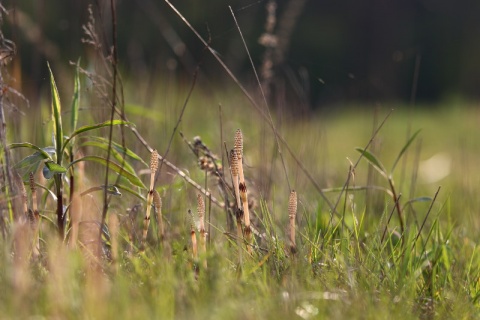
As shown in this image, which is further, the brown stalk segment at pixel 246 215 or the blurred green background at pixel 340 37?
the blurred green background at pixel 340 37

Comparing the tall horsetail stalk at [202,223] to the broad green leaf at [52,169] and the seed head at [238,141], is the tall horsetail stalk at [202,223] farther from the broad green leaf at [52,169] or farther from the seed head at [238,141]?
the broad green leaf at [52,169]

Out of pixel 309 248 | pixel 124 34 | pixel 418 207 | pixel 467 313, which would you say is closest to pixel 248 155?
pixel 418 207

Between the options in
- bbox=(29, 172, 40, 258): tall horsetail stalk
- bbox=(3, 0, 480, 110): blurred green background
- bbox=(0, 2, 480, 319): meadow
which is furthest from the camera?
bbox=(3, 0, 480, 110): blurred green background

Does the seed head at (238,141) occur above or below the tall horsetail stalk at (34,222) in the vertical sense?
above

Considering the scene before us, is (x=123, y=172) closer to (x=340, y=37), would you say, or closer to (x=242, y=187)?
(x=242, y=187)

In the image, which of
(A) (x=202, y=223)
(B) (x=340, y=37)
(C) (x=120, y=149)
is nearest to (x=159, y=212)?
(A) (x=202, y=223)

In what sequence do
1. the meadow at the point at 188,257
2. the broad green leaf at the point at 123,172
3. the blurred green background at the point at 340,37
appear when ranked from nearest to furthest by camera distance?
the meadow at the point at 188,257 → the broad green leaf at the point at 123,172 → the blurred green background at the point at 340,37

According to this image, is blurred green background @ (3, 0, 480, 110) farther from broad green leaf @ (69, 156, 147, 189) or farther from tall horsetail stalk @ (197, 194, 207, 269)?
tall horsetail stalk @ (197, 194, 207, 269)

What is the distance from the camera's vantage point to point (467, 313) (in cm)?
177

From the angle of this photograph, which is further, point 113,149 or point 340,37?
point 340,37

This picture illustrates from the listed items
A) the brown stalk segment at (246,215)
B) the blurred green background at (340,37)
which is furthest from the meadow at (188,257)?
the blurred green background at (340,37)

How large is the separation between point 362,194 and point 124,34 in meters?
5.86

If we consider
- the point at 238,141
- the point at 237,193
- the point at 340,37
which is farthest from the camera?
the point at 340,37

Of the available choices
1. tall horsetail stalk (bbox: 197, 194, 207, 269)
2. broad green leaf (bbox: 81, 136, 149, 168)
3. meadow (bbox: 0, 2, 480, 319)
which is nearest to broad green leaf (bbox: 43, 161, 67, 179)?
meadow (bbox: 0, 2, 480, 319)
